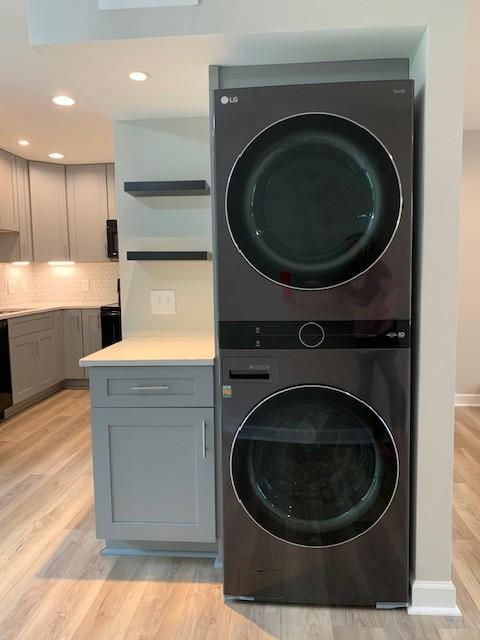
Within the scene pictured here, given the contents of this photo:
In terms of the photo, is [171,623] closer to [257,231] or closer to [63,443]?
[257,231]

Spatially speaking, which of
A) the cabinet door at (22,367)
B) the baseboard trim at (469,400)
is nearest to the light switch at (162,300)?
the cabinet door at (22,367)

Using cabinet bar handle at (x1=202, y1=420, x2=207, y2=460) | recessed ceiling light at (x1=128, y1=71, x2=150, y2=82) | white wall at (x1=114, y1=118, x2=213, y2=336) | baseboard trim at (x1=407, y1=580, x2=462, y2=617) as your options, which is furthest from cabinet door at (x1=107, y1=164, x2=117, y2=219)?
baseboard trim at (x1=407, y1=580, x2=462, y2=617)

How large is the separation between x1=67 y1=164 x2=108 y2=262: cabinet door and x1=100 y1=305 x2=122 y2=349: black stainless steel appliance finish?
0.73 m

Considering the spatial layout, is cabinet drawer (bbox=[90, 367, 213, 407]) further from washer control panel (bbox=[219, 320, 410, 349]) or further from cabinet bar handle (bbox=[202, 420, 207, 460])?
washer control panel (bbox=[219, 320, 410, 349])

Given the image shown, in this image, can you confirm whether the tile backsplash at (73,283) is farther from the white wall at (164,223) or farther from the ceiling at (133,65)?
the white wall at (164,223)

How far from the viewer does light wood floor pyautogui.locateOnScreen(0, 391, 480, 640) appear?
1720 millimetres

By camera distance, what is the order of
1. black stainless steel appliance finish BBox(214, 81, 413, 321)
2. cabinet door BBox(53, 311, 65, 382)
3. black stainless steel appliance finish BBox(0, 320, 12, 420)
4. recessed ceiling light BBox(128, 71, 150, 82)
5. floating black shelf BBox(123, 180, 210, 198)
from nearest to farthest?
black stainless steel appliance finish BBox(214, 81, 413, 321) < recessed ceiling light BBox(128, 71, 150, 82) < floating black shelf BBox(123, 180, 210, 198) < black stainless steel appliance finish BBox(0, 320, 12, 420) < cabinet door BBox(53, 311, 65, 382)

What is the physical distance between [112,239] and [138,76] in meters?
3.19

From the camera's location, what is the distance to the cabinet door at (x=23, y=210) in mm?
4771

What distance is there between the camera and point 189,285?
2678mm

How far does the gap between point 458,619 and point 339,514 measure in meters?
0.57

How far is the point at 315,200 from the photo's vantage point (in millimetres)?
1672

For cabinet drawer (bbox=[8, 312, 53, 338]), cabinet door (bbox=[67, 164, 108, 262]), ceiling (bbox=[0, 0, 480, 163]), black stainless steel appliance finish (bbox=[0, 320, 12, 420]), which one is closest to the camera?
ceiling (bbox=[0, 0, 480, 163])

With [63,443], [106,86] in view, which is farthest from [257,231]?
[63,443]
